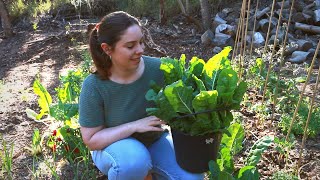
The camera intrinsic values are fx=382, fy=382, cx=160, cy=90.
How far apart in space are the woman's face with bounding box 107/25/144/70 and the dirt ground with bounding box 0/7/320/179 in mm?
1173

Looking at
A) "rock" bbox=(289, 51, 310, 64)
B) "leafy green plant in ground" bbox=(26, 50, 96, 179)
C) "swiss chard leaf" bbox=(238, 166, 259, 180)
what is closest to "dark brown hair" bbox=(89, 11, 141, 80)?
"leafy green plant in ground" bbox=(26, 50, 96, 179)

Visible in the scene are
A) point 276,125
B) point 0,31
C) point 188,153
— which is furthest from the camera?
point 0,31

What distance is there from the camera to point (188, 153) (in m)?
1.87

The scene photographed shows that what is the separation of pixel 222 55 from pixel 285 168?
3.14 ft

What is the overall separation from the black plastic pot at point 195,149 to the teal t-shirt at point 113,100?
0.31 m

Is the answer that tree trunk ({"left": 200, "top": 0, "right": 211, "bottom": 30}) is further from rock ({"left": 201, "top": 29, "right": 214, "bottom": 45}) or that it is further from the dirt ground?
rock ({"left": 201, "top": 29, "right": 214, "bottom": 45})

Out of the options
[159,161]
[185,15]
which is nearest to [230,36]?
[185,15]

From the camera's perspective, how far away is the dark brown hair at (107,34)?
189 centimetres

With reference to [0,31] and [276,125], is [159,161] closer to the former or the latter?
[276,125]

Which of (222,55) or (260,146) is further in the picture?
(260,146)

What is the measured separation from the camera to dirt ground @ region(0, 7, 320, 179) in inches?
106

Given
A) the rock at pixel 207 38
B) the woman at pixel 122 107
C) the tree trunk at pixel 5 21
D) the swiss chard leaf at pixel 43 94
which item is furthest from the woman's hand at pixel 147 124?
the tree trunk at pixel 5 21

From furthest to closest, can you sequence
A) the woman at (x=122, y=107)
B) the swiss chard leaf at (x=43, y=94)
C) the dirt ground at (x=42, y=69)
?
the swiss chard leaf at (x=43, y=94) → the dirt ground at (x=42, y=69) → the woman at (x=122, y=107)

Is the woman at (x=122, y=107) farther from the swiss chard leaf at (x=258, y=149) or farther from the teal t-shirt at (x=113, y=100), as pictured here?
the swiss chard leaf at (x=258, y=149)
